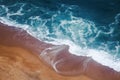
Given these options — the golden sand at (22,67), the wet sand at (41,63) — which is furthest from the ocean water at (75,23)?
the golden sand at (22,67)

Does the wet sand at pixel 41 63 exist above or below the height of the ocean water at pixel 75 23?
below

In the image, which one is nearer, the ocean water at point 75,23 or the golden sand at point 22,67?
the golden sand at point 22,67

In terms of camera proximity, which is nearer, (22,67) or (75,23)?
(22,67)

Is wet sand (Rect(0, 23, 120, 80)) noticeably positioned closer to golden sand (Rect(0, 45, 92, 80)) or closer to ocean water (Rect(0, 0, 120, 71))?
golden sand (Rect(0, 45, 92, 80))

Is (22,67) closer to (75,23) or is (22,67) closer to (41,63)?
(41,63)

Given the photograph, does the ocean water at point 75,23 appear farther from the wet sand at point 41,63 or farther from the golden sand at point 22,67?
the golden sand at point 22,67

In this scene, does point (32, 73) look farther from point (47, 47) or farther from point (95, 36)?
point (95, 36)

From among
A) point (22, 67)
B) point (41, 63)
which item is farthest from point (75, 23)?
point (22, 67)
